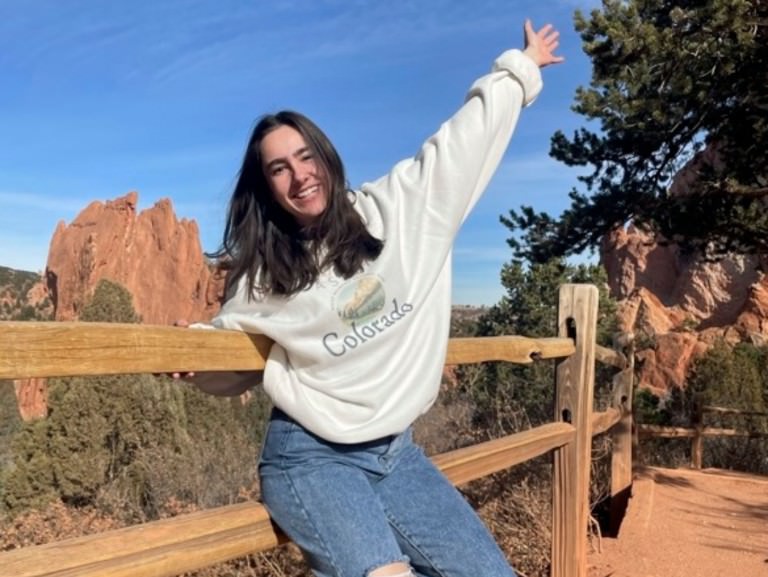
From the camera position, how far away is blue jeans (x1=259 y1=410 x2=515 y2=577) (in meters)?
1.57

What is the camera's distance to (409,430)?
72.3 inches

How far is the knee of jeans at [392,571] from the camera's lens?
1.55 m

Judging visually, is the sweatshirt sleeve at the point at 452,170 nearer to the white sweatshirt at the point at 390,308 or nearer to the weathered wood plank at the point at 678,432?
the white sweatshirt at the point at 390,308

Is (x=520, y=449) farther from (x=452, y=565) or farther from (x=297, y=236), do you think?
(x=297, y=236)

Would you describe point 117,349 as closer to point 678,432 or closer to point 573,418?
point 573,418

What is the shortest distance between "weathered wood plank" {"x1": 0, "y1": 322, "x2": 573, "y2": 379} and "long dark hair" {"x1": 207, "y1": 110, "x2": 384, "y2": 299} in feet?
0.52

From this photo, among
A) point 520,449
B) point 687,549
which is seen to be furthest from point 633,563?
point 520,449

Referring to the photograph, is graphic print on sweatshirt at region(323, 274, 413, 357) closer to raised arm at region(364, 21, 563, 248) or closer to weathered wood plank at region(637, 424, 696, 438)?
raised arm at region(364, 21, 563, 248)

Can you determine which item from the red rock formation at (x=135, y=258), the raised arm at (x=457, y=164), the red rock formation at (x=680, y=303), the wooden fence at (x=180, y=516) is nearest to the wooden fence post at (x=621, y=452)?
the wooden fence at (x=180, y=516)

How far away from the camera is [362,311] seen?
5.57 ft

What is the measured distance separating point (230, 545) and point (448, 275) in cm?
79

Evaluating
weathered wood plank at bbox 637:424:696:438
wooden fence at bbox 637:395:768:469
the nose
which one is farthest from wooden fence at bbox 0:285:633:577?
wooden fence at bbox 637:395:768:469

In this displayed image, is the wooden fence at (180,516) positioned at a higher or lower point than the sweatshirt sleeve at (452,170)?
lower

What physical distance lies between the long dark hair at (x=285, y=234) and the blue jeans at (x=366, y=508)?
30cm
